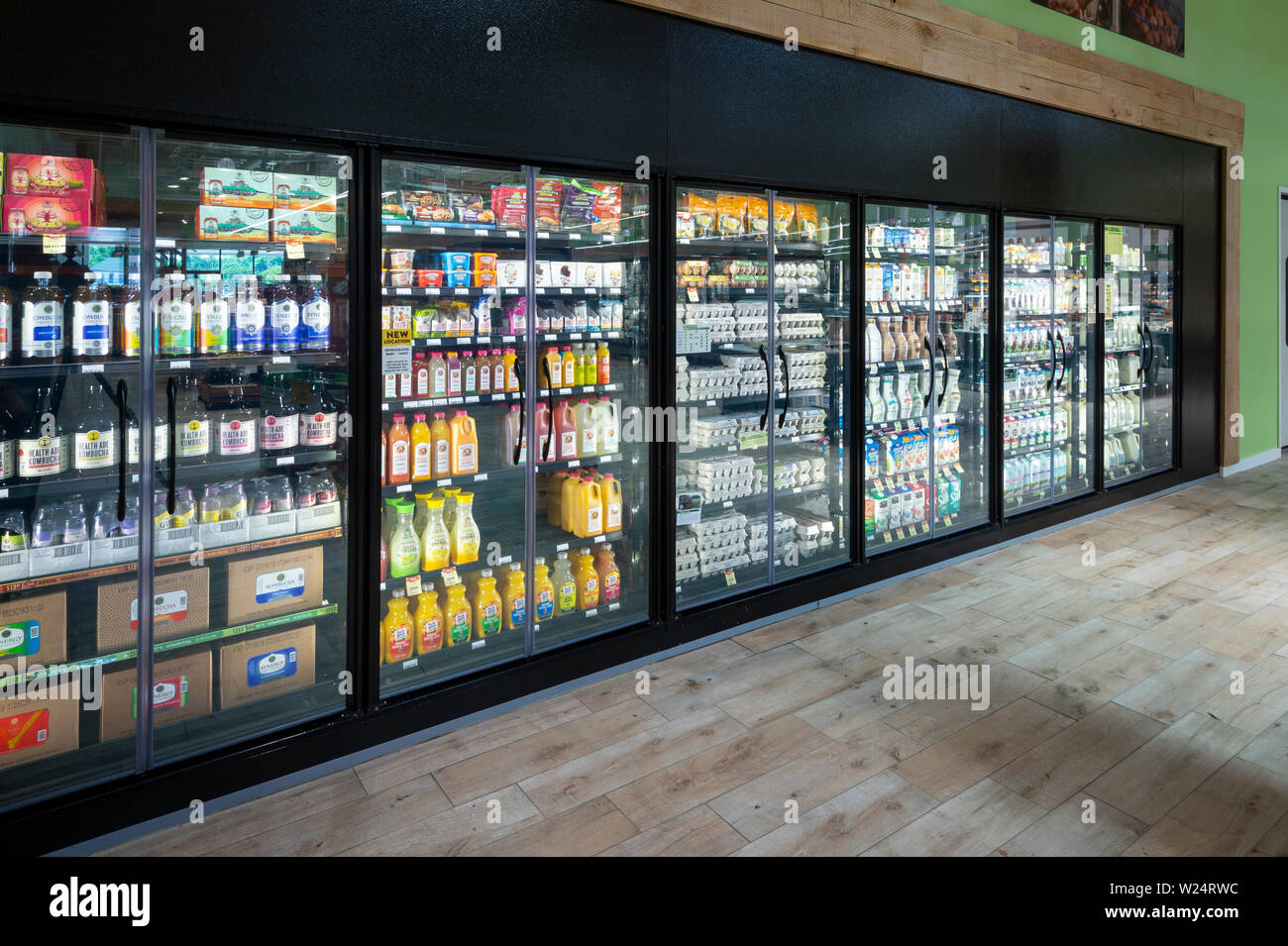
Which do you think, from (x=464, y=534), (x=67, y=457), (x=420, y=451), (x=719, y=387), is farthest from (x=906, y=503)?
(x=67, y=457)

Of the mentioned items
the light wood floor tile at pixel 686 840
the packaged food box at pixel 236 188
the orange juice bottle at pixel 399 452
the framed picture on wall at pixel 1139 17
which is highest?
the framed picture on wall at pixel 1139 17

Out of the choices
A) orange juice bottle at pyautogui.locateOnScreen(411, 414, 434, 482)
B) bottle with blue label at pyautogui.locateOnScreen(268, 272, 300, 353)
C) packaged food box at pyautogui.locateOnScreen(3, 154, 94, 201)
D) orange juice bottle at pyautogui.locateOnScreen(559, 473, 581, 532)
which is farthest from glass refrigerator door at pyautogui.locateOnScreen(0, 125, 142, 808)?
orange juice bottle at pyautogui.locateOnScreen(559, 473, 581, 532)

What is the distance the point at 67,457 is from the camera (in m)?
2.67

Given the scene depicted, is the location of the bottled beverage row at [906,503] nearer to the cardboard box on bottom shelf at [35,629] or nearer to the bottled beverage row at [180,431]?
the bottled beverage row at [180,431]

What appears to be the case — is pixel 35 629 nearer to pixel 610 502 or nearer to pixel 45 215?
pixel 45 215

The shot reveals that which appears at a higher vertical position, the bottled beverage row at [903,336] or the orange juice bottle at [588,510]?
the bottled beverage row at [903,336]

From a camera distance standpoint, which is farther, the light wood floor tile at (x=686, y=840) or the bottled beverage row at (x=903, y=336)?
the bottled beverage row at (x=903, y=336)

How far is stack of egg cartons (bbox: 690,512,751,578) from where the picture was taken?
14.1 feet

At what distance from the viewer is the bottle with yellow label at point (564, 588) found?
12.4 feet

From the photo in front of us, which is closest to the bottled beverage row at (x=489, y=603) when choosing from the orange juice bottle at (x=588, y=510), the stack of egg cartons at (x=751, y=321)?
the orange juice bottle at (x=588, y=510)

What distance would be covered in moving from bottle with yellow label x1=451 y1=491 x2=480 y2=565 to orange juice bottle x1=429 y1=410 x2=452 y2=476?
0.15m

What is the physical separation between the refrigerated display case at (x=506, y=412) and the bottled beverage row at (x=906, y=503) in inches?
68.7

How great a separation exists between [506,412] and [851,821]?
85.5 inches
